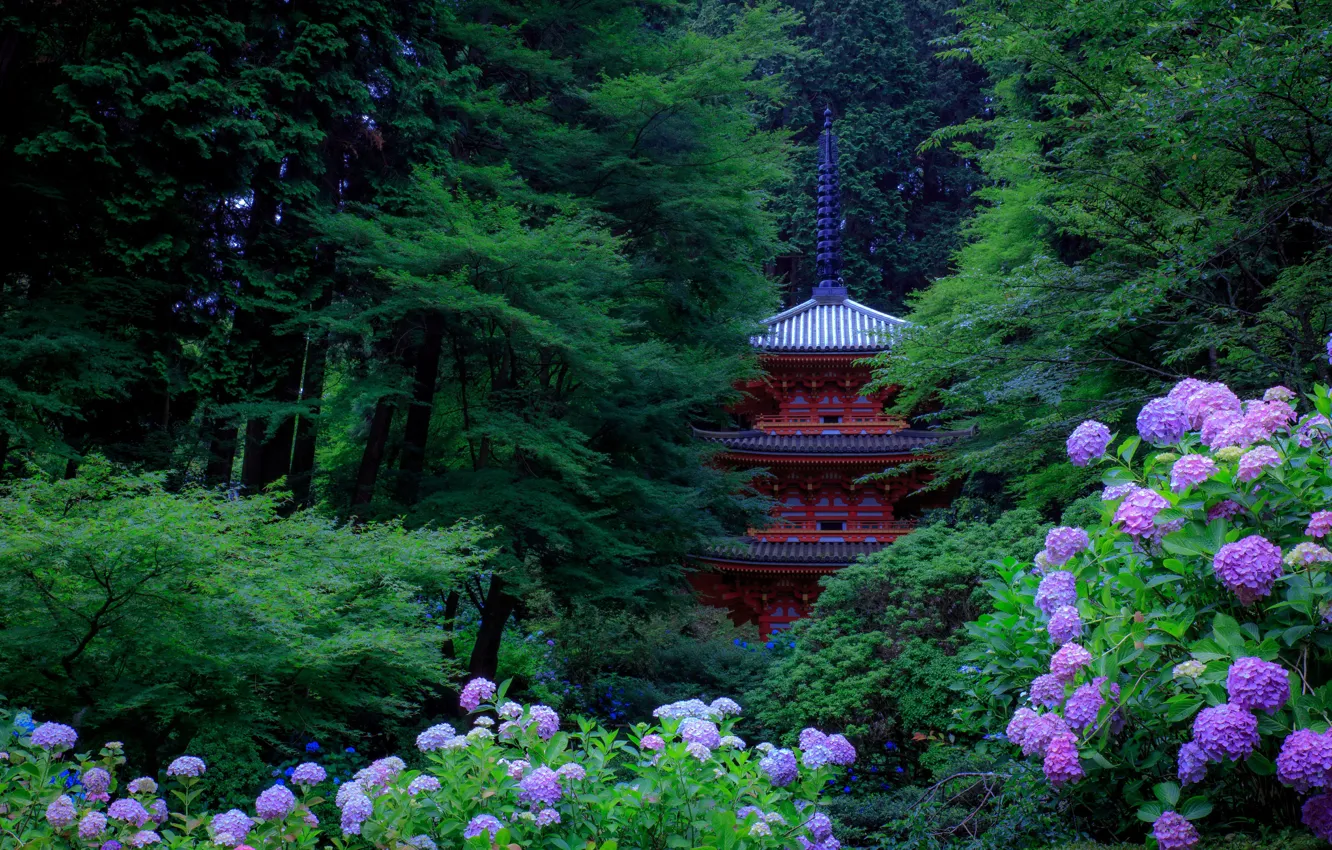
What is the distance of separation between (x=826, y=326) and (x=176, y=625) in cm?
1422

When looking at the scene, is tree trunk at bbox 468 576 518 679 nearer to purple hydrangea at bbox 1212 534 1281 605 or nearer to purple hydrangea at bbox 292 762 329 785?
purple hydrangea at bbox 292 762 329 785

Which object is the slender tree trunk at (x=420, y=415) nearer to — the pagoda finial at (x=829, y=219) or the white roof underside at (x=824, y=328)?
the white roof underside at (x=824, y=328)

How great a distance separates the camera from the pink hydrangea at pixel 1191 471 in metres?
2.70

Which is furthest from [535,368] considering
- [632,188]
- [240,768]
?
[240,768]

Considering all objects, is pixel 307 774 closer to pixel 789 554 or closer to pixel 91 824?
pixel 91 824

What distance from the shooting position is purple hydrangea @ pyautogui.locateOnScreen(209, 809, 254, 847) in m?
2.85

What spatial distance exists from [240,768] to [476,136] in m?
7.04

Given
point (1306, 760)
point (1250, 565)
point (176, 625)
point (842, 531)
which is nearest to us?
point (1306, 760)

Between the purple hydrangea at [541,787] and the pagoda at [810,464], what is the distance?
11317 millimetres

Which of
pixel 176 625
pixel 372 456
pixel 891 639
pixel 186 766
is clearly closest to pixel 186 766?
pixel 186 766

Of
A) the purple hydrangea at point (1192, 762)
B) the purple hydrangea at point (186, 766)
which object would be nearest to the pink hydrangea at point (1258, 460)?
the purple hydrangea at point (1192, 762)

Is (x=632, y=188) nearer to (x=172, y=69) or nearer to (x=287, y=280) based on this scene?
(x=287, y=280)

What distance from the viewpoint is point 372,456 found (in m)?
8.88

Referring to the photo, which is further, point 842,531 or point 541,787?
point 842,531
